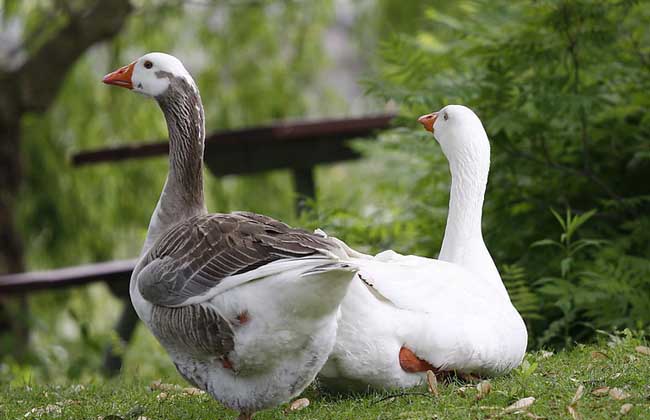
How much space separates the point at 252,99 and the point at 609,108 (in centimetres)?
732

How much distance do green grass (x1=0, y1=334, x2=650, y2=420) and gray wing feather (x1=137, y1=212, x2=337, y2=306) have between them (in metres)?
0.84

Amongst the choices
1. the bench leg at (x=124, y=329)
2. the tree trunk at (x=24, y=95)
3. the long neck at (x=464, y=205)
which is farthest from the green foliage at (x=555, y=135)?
the tree trunk at (x=24, y=95)

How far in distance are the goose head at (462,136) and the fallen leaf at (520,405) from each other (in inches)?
74.4

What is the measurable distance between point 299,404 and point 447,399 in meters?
0.78

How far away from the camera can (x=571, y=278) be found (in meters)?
7.07

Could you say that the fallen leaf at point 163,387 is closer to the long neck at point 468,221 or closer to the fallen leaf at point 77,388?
the fallen leaf at point 77,388

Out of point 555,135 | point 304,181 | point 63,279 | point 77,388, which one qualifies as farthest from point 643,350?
point 63,279

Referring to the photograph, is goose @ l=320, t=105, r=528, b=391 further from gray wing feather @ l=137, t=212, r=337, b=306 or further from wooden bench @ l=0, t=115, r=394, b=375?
wooden bench @ l=0, t=115, r=394, b=375

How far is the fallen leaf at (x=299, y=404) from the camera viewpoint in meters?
4.70

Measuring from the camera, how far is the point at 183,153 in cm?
496

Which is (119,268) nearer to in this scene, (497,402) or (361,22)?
(497,402)

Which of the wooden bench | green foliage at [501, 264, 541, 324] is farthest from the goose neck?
the wooden bench

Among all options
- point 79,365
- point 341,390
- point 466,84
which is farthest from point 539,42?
point 79,365

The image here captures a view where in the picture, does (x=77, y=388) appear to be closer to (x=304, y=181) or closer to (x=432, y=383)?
(x=432, y=383)
